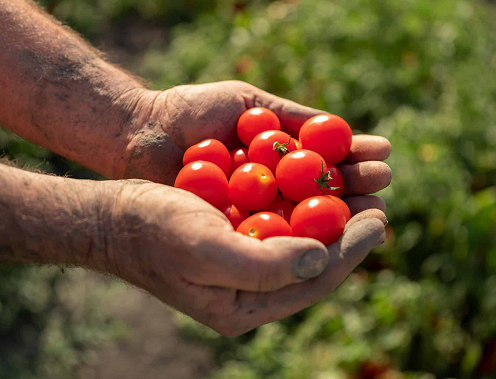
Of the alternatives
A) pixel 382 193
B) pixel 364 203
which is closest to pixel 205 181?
pixel 364 203

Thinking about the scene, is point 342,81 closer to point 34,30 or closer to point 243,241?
point 34,30

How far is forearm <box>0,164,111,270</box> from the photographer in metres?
1.95

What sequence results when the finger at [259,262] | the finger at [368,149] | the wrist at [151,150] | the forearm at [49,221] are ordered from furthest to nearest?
the wrist at [151,150], the finger at [368,149], the forearm at [49,221], the finger at [259,262]

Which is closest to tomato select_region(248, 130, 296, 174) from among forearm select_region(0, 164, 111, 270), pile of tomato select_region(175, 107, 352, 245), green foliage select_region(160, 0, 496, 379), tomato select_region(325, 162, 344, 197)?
pile of tomato select_region(175, 107, 352, 245)

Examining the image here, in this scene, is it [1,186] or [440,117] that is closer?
[1,186]

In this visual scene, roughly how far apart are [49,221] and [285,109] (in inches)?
57.1

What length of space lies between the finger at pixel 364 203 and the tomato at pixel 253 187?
1.41 ft

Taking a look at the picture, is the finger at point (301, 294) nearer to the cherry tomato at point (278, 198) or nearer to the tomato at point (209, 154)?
the cherry tomato at point (278, 198)

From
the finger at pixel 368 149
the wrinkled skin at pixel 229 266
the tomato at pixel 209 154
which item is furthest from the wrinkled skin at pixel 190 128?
the wrinkled skin at pixel 229 266

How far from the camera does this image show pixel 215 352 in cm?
393

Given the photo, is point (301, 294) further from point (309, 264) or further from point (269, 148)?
point (269, 148)

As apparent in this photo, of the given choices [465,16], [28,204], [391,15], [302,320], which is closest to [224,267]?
[28,204]

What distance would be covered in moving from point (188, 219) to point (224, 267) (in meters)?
0.23

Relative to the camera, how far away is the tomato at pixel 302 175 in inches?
91.4
